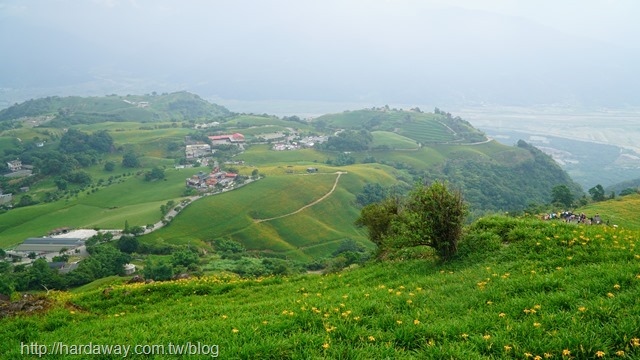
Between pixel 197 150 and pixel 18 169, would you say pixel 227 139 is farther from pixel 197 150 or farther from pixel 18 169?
pixel 18 169

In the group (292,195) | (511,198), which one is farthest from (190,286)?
(511,198)

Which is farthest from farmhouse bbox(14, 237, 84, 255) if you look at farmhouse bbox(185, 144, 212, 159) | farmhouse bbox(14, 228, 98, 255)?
farmhouse bbox(185, 144, 212, 159)

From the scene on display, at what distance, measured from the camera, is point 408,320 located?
1047cm

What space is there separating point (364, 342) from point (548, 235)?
11.1 meters

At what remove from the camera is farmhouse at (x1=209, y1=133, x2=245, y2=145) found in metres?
183

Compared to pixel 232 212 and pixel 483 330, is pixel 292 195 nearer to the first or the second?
pixel 232 212

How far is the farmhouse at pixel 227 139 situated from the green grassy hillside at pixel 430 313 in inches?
6631

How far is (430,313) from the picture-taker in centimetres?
1100

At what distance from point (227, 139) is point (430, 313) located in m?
183

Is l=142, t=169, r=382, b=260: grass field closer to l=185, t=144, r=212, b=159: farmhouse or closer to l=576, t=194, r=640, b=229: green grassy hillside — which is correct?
l=576, t=194, r=640, b=229: green grassy hillside

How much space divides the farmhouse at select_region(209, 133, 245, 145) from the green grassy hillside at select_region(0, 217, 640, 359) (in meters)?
168

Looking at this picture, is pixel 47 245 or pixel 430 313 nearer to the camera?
pixel 430 313

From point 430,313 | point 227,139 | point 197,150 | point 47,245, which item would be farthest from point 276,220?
point 227,139

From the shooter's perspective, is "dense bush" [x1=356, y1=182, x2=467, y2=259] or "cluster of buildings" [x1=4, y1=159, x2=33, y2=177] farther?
"cluster of buildings" [x1=4, y1=159, x2=33, y2=177]
